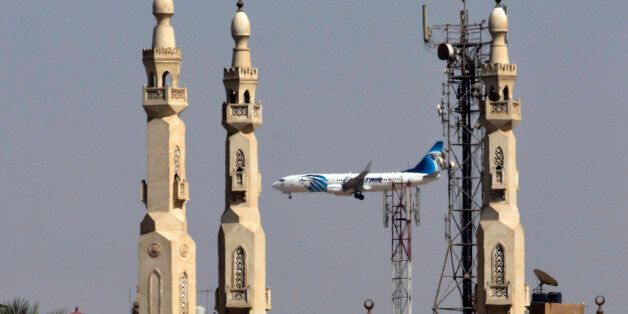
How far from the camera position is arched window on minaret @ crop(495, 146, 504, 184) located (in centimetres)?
9112

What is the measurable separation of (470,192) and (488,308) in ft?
70.4

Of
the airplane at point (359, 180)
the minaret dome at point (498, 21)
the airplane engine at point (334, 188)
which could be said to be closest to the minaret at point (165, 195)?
the minaret dome at point (498, 21)

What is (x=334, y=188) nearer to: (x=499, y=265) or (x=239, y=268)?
(x=239, y=268)

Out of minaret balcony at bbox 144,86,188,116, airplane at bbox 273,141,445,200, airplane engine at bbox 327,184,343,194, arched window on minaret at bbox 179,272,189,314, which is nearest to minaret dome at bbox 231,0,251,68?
minaret balcony at bbox 144,86,188,116

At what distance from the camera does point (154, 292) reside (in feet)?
289

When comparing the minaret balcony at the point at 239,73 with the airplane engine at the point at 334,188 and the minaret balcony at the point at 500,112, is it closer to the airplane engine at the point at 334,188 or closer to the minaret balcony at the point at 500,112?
the minaret balcony at the point at 500,112

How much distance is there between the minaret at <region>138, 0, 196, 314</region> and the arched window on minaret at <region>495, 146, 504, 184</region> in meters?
11.0

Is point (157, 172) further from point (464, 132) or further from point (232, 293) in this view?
point (464, 132)

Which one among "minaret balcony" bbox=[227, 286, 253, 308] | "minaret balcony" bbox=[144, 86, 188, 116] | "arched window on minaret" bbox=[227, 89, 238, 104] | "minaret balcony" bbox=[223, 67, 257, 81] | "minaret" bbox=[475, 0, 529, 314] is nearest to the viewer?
"minaret balcony" bbox=[144, 86, 188, 116]

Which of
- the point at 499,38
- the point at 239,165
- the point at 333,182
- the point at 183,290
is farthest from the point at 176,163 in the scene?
the point at 333,182

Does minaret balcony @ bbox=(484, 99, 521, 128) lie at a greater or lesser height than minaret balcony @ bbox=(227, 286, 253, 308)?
greater

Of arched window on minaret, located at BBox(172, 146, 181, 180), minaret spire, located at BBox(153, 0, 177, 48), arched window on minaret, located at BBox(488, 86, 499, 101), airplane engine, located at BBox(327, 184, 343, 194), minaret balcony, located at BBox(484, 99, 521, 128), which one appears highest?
airplane engine, located at BBox(327, 184, 343, 194)

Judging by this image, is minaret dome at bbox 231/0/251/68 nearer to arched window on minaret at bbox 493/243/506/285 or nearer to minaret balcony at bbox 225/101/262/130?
minaret balcony at bbox 225/101/262/130

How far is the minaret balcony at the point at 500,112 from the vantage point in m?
91.4
